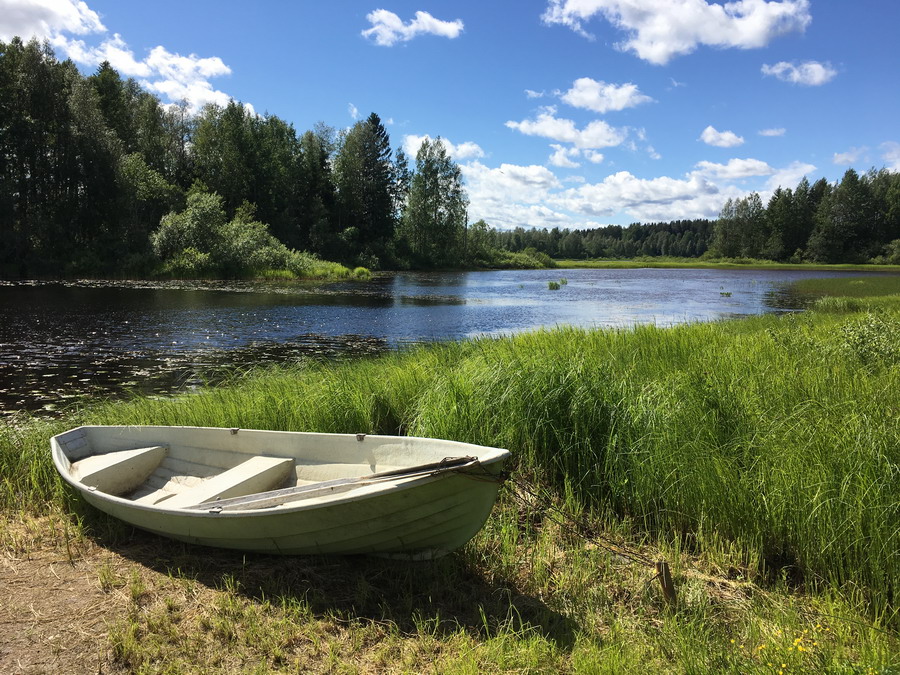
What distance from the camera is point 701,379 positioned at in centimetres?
552

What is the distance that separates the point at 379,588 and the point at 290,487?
3.46ft

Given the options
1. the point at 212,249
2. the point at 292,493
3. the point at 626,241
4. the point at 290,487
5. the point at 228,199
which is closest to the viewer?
the point at 292,493

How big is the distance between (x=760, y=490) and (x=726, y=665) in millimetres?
1779

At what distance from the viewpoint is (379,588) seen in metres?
3.71

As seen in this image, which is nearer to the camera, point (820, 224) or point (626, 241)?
point (820, 224)

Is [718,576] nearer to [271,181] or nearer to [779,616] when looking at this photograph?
[779,616]

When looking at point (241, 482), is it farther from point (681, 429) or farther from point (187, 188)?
point (187, 188)

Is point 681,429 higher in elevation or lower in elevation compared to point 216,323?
higher

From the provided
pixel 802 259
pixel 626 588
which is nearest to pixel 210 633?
pixel 626 588

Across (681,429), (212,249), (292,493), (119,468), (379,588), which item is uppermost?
(212,249)

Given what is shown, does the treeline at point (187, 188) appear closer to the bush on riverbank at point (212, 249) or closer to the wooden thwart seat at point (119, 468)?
the bush on riverbank at point (212, 249)

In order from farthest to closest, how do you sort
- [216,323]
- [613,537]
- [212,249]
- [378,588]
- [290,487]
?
[212,249]
[216,323]
[613,537]
[290,487]
[378,588]

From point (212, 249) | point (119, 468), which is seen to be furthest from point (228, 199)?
point (119, 468)

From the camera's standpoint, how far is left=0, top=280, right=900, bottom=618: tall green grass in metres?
3.71
